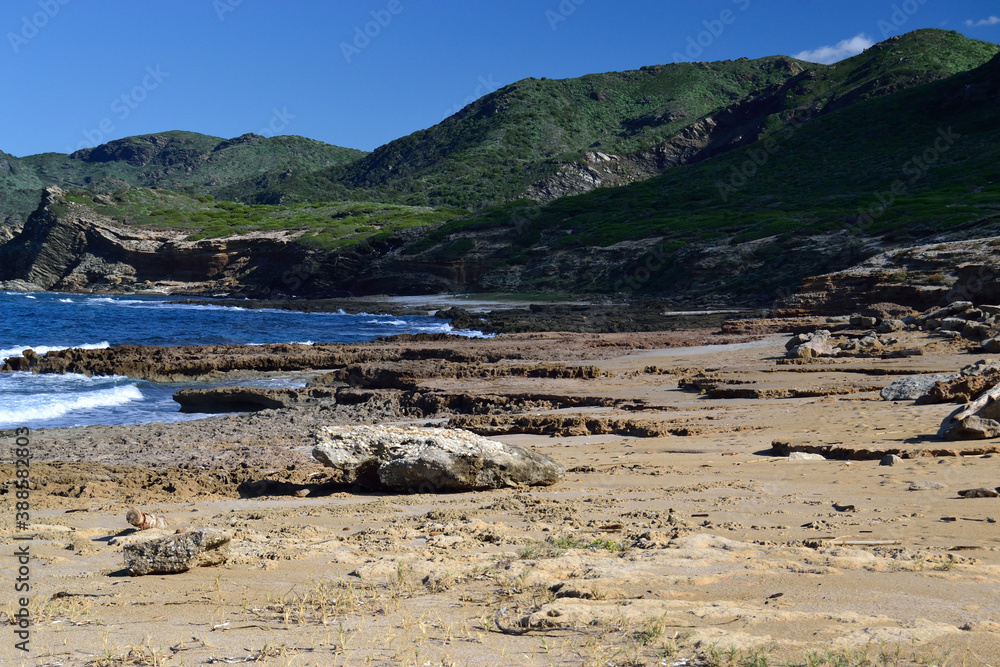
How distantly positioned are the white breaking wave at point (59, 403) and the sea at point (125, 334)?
16 millimetres

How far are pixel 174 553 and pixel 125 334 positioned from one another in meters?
31.6

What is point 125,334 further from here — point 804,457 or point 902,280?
point 804,457

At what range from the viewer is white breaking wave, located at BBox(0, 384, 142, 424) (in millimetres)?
14291

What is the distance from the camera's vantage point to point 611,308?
4125cm

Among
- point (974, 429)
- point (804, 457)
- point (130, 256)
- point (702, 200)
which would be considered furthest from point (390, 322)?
point (130, 256)

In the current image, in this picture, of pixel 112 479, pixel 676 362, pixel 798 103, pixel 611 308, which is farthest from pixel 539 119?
pixel 112 479

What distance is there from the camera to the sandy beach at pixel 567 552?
12.1 feet

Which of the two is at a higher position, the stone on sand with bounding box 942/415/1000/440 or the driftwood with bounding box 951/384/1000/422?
the driftwood with bounding box 951/384/1000/422

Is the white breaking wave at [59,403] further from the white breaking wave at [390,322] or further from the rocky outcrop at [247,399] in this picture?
the white breaking wave at [390,322]

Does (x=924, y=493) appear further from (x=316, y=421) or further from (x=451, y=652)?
(x=316, y=421)

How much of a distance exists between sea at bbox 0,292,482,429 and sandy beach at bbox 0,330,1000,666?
399 centimetres

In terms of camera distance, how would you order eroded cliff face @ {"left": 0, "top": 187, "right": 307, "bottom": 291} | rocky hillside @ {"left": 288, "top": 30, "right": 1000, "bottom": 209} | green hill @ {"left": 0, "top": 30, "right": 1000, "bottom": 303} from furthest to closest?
rocky hillside @ {"left": 288, "top": 30, "right": 1000, "bottom": 209} < eroded cliff face @ {"left": 0, "top": 187, "right": 307, "bottom": 291} < green hill @ {"left": 0, "top": 30, "right": 1000, "bottom": 303}

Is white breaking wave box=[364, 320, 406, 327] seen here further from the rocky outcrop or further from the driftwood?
the driftwood

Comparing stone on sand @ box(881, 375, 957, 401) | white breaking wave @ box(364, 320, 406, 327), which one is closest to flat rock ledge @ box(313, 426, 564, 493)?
stone on sand @ box(881, 375, 957, 401)
